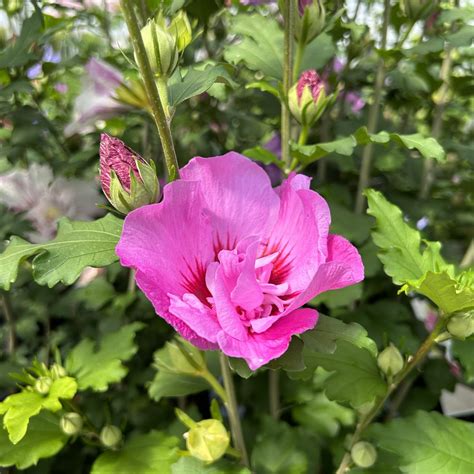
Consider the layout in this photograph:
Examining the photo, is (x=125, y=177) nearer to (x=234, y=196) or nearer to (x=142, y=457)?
(x=234, y=196)

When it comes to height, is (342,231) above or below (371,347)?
below

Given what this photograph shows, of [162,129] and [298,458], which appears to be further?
[298,458]

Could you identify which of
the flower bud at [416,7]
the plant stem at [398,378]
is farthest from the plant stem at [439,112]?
the plant stem at [398,378]

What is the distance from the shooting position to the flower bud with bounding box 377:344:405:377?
478 millimetres

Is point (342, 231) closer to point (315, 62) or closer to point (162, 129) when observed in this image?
point (315, 62)

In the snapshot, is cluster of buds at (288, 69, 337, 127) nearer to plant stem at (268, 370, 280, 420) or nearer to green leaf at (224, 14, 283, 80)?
green leaf at (224, 14, 283, 80)

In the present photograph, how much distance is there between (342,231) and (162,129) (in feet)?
1.35

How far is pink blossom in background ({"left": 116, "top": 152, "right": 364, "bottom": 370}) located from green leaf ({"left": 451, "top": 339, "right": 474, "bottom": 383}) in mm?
280

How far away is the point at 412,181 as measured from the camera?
0.94m

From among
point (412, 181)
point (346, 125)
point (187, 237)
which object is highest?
point (187, 237)

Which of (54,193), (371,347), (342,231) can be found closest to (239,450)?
(371,347)

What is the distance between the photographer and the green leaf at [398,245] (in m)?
0.48

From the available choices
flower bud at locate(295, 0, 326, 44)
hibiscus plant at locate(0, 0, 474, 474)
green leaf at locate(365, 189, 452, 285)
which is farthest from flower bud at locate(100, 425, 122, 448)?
flower bud at locate(295, 0, 326, 44)

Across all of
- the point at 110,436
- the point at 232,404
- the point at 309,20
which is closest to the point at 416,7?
the point at 309,20
